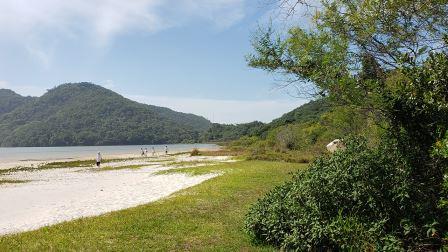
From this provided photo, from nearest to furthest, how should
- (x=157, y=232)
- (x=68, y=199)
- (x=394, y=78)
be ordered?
(x=394, y=78), (x=157, y=232), (x=68, y=199)

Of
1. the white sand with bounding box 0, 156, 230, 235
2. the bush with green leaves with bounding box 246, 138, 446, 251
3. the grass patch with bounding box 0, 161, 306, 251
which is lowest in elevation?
the white sand with bounding box 0, 156, 230, 235

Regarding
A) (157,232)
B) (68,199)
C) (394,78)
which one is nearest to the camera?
(394,78)

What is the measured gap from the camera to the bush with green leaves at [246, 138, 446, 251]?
27.0 ft

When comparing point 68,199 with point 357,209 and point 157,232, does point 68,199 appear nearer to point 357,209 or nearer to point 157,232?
point 157,232

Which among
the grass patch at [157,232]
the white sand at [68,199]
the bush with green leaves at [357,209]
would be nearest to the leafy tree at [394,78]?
the bush with green leaves at [357,209]

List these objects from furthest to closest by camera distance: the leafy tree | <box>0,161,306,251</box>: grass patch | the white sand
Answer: the white sand < <box>0,161,306,251</box>: grass patch < the leafy tree

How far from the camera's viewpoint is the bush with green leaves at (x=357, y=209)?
823 centimetres

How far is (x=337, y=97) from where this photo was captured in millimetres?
8344

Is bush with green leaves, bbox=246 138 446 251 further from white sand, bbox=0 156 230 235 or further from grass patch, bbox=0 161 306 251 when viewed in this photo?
white sand, bbox=0 156 230 235

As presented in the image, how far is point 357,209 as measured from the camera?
893 centimetres

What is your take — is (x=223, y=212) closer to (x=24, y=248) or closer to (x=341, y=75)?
(x=24, y=248)

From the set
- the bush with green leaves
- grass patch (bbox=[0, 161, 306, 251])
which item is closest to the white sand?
grass patch (bbox=[0, 161, 306, 251])

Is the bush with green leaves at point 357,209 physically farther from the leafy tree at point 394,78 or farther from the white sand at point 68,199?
the white sand at point 68,199

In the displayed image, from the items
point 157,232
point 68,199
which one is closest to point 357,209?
point 157,232
